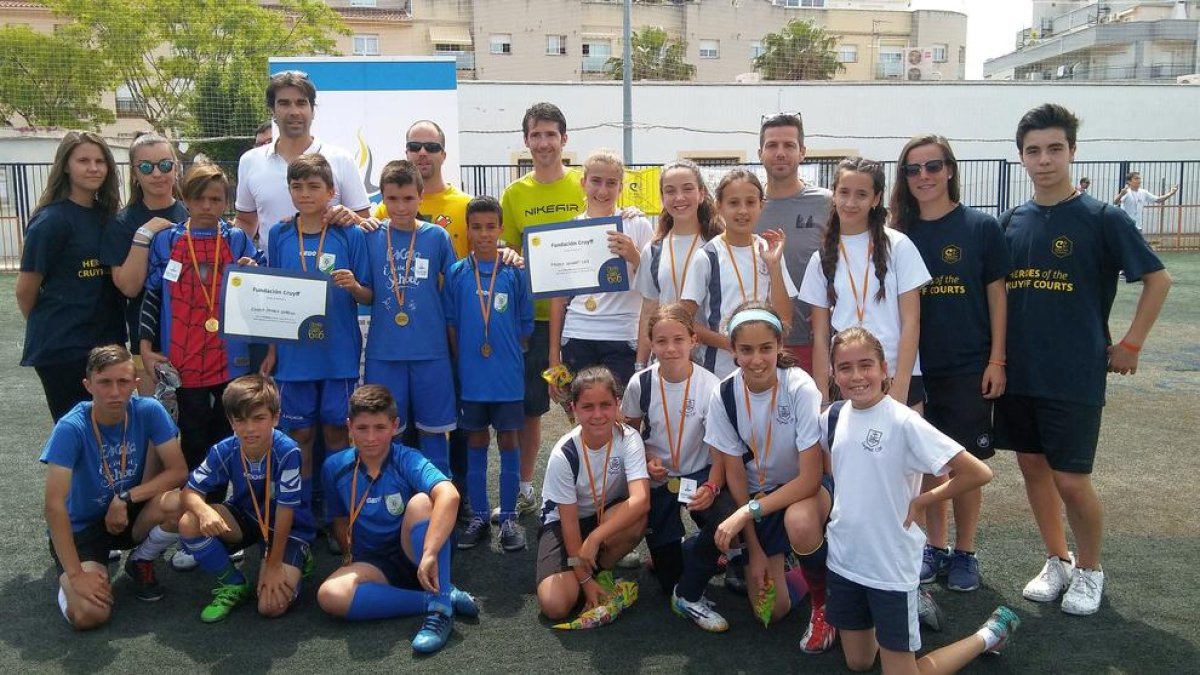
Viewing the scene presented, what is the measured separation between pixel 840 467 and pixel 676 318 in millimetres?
1110

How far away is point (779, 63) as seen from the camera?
1539 inches

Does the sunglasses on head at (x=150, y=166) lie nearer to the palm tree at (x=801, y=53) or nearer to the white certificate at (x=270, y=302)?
the white certificate at (x=270, y=302)

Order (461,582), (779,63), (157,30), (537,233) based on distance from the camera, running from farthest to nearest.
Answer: (779,63) → (157,30) → (537,233) → (461,582)

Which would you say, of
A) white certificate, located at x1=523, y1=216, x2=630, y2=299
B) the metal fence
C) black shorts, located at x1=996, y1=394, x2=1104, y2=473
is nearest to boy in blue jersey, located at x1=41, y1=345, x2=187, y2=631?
white certificate, located at x1=523, y1=216, x2=630, y2=299

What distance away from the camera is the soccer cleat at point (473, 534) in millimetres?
4801

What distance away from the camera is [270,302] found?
4344 mm

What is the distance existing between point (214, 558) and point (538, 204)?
2608mm

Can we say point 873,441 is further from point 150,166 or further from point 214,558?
point 150,166

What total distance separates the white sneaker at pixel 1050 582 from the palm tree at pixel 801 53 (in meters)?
36.7

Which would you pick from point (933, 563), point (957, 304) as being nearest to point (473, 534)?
point (933, 563)

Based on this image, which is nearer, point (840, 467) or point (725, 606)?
point (840, 467)

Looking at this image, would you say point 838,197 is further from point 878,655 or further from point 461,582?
point 461,582

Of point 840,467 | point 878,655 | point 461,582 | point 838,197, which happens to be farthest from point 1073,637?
point 461,582

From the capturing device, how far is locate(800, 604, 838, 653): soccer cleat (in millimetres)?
3613
